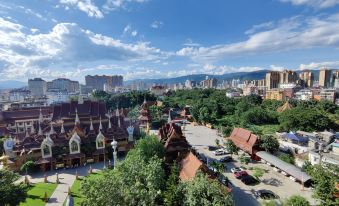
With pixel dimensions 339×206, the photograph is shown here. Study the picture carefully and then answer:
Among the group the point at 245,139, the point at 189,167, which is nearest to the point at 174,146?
the point at 189,167

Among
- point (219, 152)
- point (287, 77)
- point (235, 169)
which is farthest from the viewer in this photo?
point (287, 77)

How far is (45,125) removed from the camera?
3478 centimetres

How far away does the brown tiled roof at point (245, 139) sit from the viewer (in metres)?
33.1

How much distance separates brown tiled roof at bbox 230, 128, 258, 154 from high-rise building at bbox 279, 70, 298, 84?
12914 cm

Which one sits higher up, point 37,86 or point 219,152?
point 37,86

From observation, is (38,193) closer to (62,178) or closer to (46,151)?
(62,178)

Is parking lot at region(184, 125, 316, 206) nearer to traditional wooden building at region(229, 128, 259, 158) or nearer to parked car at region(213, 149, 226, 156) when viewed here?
parked car at region(213, 149, 226, 156)

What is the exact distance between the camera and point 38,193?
904 inches

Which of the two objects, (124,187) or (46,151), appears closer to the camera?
(124,187)

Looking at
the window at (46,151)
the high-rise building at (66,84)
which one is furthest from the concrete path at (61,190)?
the high-rise building at (66,84)

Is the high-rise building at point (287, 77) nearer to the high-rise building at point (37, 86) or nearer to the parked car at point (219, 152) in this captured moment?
the parked car at point (219, 152)

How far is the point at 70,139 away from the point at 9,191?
15.9 m

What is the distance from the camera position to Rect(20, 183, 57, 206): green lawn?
20.9m

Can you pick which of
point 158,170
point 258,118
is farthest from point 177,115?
point 158,170
